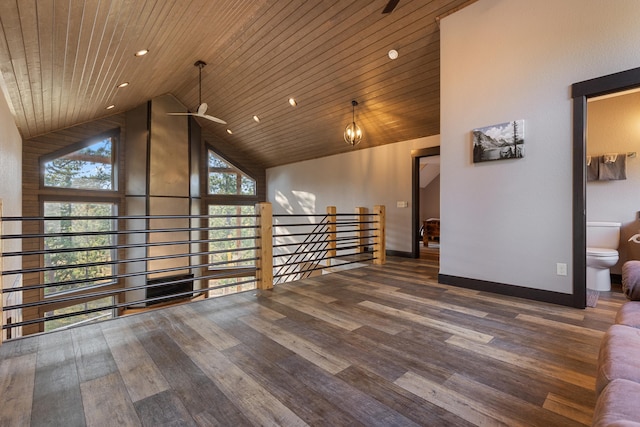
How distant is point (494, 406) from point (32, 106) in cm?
618

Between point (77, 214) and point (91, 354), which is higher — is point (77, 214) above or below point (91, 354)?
above

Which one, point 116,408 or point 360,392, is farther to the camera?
point 360,392

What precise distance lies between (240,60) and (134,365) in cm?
466

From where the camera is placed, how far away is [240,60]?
477 centimetres

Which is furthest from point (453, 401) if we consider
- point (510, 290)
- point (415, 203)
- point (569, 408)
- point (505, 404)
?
point (415, 203)

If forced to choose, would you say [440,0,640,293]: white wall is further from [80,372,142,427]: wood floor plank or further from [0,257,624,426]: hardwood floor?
[80,372,142,427]: wood floor plank

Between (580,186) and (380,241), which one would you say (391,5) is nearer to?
(580,186)

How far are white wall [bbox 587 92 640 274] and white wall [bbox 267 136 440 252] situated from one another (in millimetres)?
2108

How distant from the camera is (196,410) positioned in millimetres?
1312

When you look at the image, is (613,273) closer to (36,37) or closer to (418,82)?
(418,82)

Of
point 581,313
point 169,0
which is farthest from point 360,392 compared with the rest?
point 169,0

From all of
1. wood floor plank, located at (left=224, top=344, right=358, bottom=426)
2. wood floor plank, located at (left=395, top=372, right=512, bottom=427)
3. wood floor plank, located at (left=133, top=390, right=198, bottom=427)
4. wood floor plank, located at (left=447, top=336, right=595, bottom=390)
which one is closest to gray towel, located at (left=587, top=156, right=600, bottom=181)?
wood floor plank, located at (left=447, top=336, right=595, bottom=390)

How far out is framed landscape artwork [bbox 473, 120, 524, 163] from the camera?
292 cm

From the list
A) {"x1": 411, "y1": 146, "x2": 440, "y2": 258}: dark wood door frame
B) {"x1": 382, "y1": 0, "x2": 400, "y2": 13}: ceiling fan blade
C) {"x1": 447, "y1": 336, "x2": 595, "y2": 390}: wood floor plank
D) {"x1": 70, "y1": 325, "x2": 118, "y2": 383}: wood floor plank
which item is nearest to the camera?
{"x1": 447, "y1": 336, "x2": 595, "y2": 390}: wood floor plank
